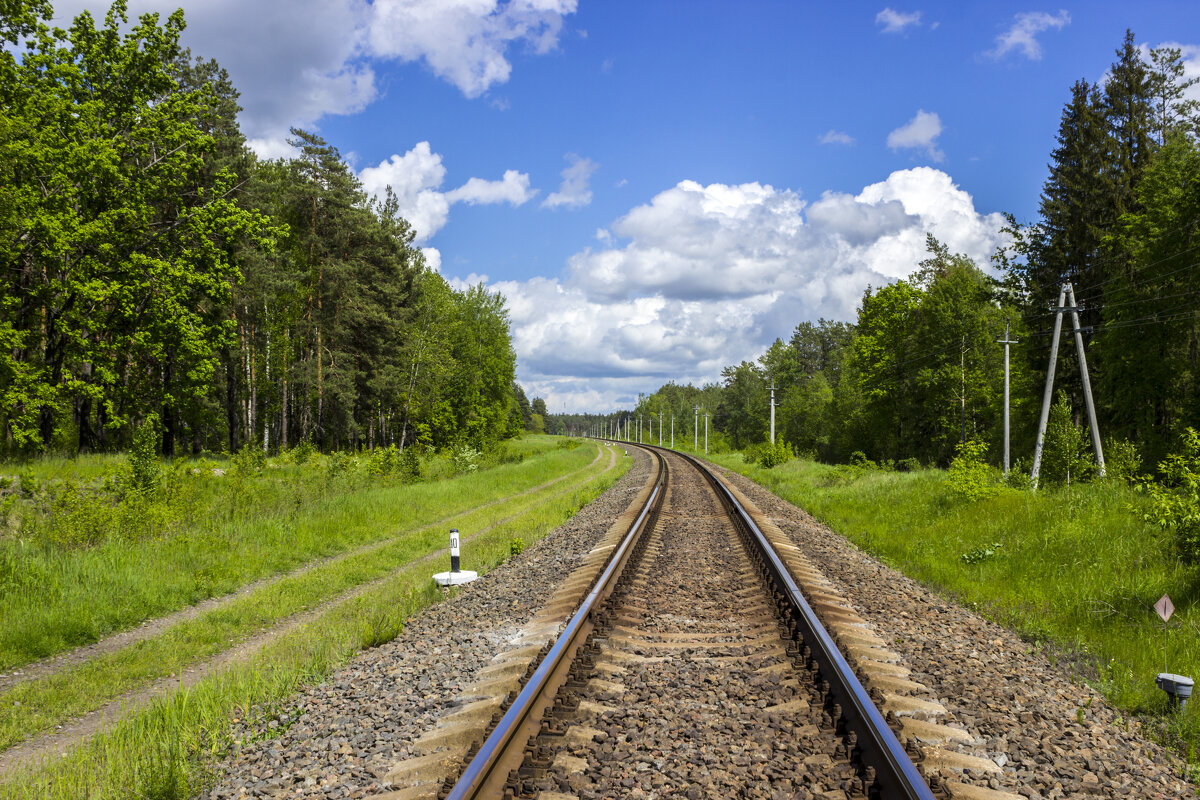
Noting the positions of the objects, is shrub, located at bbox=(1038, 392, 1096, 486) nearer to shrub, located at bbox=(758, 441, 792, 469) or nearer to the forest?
the forest

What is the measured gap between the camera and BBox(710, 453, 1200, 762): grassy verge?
5.21 metres

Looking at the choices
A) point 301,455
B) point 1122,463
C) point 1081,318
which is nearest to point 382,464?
point 301,455

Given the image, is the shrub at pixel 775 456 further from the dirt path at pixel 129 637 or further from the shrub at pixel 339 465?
the dirt path at pixel 129 637

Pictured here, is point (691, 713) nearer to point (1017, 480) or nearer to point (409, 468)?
point (1017, 480)

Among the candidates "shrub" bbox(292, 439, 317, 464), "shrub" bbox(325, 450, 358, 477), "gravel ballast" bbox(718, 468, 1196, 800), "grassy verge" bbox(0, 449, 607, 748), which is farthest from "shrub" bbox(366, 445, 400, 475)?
"gravel ballast" bbox(718, 468, 1196, 800)

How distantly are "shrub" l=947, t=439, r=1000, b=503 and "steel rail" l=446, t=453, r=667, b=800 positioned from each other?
9.49 metres

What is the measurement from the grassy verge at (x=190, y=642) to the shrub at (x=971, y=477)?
9545mm

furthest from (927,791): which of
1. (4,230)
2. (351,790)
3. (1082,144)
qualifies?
(1082,144)

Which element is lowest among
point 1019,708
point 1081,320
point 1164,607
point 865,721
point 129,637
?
point 129,637

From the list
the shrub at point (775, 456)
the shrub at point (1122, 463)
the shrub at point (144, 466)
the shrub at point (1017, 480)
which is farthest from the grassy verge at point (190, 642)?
the shrub at point (775, 456)

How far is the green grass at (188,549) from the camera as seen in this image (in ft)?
24.3

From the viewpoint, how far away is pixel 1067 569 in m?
8.07

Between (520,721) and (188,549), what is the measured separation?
9347mm

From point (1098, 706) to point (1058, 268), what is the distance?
35075mm
